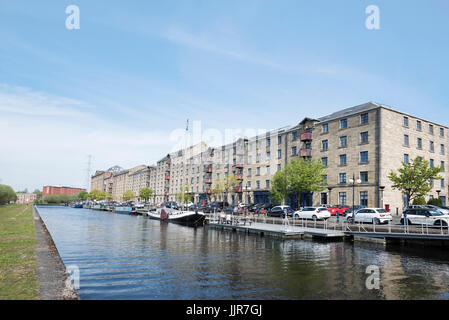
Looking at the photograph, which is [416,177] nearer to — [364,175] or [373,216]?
[364,175]

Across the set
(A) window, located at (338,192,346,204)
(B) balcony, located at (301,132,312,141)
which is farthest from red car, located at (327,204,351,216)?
(B) balcony, located at (301,132,312,141)

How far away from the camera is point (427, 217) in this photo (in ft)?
80.5

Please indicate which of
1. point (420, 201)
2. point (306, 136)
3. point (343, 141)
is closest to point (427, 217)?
point (420, 201)

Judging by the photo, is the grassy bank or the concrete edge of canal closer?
the grassy bank

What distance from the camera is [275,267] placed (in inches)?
595

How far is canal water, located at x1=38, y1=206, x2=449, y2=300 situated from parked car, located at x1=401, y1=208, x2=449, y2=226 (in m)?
4.55

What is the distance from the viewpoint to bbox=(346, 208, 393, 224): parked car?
Answer: 27797mm

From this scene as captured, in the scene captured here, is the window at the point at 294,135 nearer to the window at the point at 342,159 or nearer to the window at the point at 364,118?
the window at the point at 342,159

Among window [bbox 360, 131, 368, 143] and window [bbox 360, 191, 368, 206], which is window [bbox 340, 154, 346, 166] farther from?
Answer: window [bbox 360, 191, 368, 206]

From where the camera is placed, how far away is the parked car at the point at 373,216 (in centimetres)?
2780

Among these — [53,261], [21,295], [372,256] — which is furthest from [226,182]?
[21,295]

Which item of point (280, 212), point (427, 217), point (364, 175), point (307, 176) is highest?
point (364, 175)

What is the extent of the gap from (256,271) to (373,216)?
1865cm

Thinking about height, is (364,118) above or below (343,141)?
above
